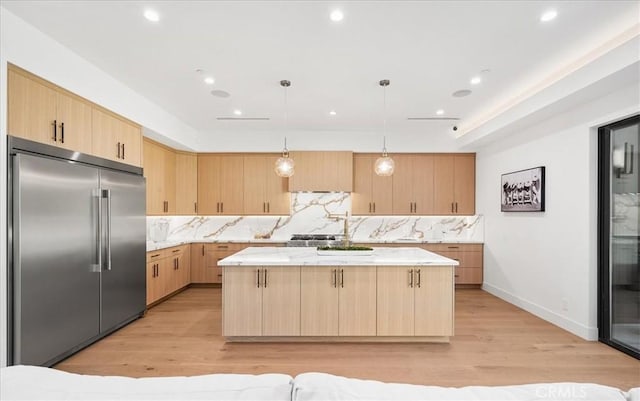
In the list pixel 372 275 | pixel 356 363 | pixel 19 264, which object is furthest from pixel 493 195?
pixel 19 264

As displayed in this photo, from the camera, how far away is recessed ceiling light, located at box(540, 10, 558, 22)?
2.35 metres

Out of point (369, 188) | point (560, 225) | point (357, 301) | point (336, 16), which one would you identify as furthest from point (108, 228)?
point (560, 225)

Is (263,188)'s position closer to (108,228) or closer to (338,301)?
(108,228)

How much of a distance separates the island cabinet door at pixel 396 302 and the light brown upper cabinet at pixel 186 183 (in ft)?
13.7

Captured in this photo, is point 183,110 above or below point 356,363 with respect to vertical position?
above

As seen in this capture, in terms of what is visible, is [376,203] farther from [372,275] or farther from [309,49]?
[309,49]

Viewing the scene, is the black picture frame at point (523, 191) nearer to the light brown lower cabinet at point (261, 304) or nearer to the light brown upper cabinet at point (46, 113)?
the light brown lower cabinet at point (261, 304)

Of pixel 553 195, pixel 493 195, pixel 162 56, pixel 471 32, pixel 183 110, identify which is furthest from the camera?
pixel 493 195

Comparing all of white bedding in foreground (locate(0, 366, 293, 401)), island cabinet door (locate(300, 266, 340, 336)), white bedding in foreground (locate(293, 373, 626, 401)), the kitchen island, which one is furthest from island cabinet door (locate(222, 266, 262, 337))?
white bedding in foreground (locate(293, 373, 626, 401))

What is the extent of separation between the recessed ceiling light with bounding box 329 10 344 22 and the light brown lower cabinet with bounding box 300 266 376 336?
7.41ft

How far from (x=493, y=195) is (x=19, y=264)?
20.0 ft

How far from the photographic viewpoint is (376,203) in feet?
19.8

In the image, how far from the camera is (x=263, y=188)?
19.7 ft

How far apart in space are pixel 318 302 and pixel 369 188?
324 cm
